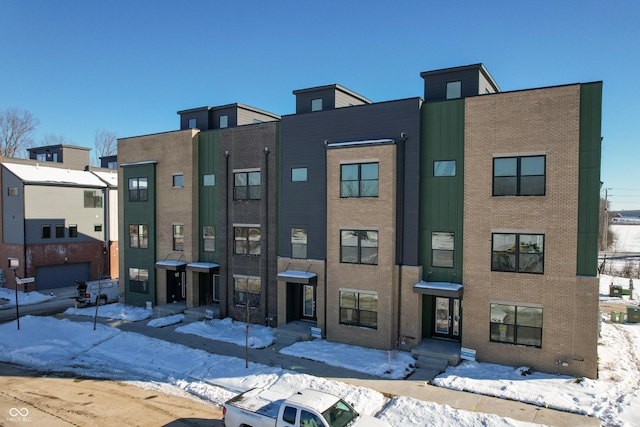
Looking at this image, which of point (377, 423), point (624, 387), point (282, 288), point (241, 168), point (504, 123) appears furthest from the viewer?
point (241, 168)

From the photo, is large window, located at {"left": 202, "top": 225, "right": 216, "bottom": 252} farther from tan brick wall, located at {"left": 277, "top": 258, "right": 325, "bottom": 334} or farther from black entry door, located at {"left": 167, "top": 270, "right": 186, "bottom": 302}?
tan brick wall, located at {"left": 277, "top": 258, "right": 325, "bottom": 334}

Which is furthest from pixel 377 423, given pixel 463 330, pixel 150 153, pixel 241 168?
pixel 150 153

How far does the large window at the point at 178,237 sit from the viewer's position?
2794 cm

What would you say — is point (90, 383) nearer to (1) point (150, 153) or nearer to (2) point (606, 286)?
(1) point (150, 153)

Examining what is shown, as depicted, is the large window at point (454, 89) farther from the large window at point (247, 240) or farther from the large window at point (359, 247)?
the large window at point (247, 240)

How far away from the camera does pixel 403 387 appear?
15664 millimetres

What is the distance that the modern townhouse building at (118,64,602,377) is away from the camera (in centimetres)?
1684

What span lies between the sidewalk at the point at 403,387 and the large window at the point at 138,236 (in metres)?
8.51

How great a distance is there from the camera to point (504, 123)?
58.7ft

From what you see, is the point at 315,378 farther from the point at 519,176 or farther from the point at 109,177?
the point at 109,177

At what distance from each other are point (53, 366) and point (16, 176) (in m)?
24.3

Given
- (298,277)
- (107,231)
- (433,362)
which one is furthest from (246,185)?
(107,231)

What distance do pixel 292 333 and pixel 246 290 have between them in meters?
4.84

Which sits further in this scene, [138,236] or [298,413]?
[138,236]
